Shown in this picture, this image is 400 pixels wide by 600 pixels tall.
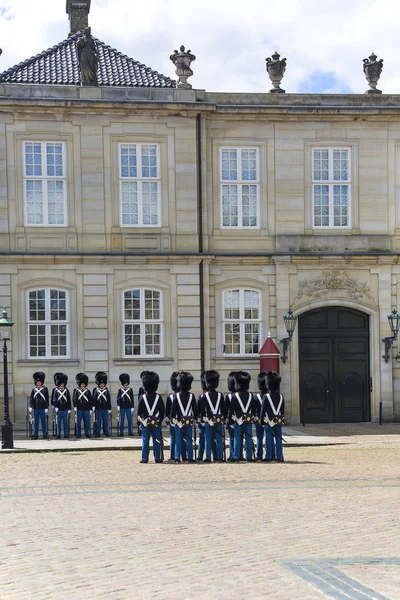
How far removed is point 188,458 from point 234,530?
8.09 metres

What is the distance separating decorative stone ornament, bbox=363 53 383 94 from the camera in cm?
2920

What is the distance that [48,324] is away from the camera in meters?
27.2

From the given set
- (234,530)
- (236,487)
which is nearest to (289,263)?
(236,487)

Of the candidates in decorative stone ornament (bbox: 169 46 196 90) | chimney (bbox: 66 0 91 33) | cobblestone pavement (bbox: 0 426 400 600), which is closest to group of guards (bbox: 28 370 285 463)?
cobblestone pavement (bbox: 0 426 400 600)

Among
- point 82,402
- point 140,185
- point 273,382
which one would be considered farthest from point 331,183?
point 273,382

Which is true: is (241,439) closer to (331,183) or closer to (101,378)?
(101,378)

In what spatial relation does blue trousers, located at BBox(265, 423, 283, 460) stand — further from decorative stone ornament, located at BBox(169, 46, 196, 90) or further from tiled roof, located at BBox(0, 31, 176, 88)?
tiled roof, located at BBox(0, 31, 176, 88)

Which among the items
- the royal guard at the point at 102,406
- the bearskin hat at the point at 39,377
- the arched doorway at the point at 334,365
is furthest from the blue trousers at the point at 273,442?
the arched doorway at the point at 334,365

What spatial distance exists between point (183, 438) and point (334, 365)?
994 cm

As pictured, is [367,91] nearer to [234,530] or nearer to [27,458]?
[27,458]

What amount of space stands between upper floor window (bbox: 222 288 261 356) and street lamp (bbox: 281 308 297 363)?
790 millimetres

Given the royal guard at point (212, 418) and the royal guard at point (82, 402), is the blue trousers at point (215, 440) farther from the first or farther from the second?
the royal guard at point (82, 402)

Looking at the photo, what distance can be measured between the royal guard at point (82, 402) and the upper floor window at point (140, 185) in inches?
177

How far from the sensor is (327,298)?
1109 inches
